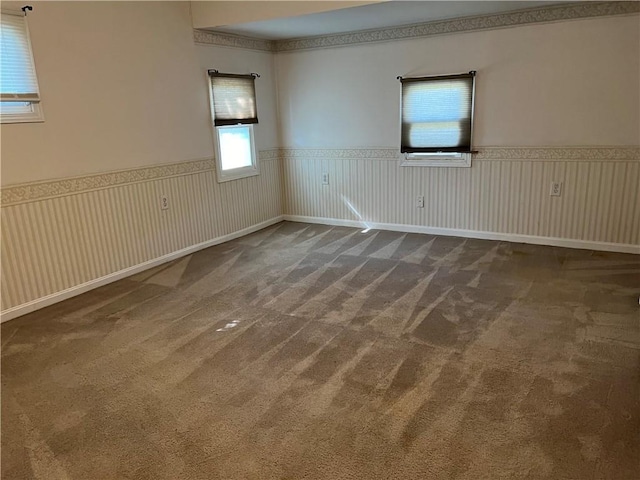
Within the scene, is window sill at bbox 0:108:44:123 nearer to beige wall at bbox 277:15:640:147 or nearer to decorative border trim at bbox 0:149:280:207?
decorative border trim at bbox 0:149:280:207

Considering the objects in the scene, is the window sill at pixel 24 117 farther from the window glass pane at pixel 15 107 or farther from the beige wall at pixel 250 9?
the beige wall at pixel 250 9

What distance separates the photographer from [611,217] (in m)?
4.71

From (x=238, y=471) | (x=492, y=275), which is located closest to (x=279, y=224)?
(x=492, y=275)

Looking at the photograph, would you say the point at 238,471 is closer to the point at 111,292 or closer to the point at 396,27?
the point at 111,292

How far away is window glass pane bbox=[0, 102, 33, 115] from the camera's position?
11.4 ft

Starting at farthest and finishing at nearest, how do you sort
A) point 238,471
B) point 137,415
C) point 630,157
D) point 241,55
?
point 241,55
point 630,157
point 137,415
point 238,471

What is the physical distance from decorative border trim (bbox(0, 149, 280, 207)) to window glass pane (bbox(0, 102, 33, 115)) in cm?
55

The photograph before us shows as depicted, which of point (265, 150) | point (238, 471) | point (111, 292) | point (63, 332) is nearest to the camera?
point (238, 471)

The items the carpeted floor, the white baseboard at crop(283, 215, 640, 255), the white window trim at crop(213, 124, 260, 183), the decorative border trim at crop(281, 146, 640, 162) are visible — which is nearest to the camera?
the carpeted floor

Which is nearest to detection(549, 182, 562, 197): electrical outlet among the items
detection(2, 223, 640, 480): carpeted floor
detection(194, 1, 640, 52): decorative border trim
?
detection(2, 223, 640, 480): carpeted floor

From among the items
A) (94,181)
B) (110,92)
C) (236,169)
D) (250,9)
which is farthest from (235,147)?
(94,181)

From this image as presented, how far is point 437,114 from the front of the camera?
5.29 m

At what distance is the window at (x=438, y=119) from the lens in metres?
5.12

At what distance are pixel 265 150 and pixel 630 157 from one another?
13.6ft
